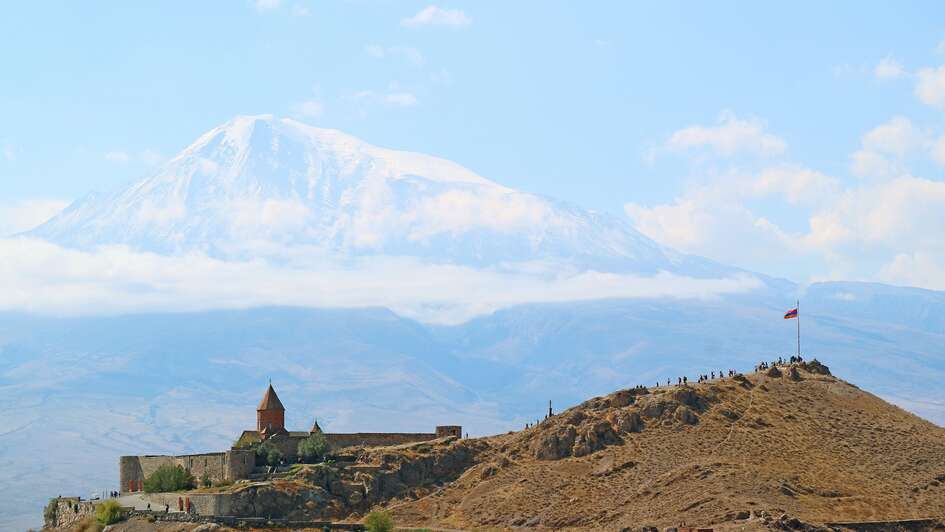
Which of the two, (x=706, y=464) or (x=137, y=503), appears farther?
(x=137, y=503)

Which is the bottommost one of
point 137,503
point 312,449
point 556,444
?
point 137,503

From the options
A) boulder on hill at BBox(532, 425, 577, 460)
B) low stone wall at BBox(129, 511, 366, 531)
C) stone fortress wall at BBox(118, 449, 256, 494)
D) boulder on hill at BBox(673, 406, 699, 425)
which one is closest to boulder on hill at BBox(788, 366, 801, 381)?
boulder on hill at BBox(673, 406, 699, 425)

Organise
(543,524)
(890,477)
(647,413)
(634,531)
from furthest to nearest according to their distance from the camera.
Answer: (647,413), (890,477), (543,524), (634,531)

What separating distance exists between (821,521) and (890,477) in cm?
1379

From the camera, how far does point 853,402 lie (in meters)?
115

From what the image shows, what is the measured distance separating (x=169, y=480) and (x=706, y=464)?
124 feet

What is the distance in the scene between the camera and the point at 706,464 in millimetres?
99750

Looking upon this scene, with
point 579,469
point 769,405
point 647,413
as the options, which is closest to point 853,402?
point 769,405

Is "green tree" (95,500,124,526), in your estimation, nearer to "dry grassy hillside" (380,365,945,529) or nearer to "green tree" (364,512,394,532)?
"green tree" (364,512,394,532)

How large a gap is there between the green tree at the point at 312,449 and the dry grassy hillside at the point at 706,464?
Answer: 932 centimetres

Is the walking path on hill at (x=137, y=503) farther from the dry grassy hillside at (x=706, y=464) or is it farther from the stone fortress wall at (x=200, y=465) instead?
the dry grassy hillside at (x=706, y=464)

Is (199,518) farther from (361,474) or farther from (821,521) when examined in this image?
(821,521)

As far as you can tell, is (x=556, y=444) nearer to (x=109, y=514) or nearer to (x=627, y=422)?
(x=627, y=422)

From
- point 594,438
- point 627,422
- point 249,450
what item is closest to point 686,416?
point 627,422
